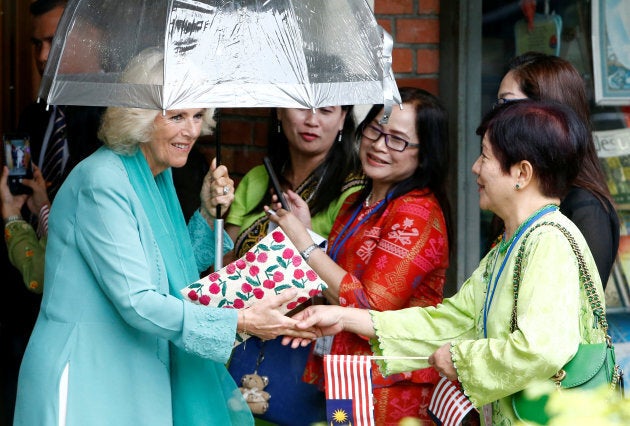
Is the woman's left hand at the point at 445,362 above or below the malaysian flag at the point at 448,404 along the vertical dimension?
above

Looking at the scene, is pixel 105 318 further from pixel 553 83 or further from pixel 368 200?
pixel 553 83

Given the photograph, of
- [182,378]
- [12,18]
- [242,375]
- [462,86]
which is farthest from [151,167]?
[12,18]

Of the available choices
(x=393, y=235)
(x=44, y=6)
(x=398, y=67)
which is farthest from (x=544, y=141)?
(x=44, y=6)

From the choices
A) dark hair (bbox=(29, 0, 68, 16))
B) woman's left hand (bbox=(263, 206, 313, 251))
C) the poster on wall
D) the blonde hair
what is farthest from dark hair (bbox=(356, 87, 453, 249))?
dark hair (bbox=(29, 0, 68, 16))

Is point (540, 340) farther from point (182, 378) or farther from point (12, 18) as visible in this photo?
point (12, 18)

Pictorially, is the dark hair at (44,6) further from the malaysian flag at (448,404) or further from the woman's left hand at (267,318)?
the malaysian flag at (448,404)

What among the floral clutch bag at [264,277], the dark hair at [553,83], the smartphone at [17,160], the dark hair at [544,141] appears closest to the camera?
the dark hair at [544,141]

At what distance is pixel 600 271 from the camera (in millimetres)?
3193

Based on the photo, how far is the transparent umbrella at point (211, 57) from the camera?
3.00 m

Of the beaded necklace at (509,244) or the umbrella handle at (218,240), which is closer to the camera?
the beaded necklace at (509,244)

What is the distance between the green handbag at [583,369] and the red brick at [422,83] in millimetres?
2138

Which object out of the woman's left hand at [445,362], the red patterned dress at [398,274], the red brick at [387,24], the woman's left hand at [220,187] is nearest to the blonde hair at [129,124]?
the woman's left hand at [220,187]

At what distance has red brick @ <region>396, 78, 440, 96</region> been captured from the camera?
16.1 feet

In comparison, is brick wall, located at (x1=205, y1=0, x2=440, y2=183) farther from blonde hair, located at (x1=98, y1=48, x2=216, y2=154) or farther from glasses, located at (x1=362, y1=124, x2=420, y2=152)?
blonde hair, located at (x1=98, y1=48, x2=216, y2=154)
